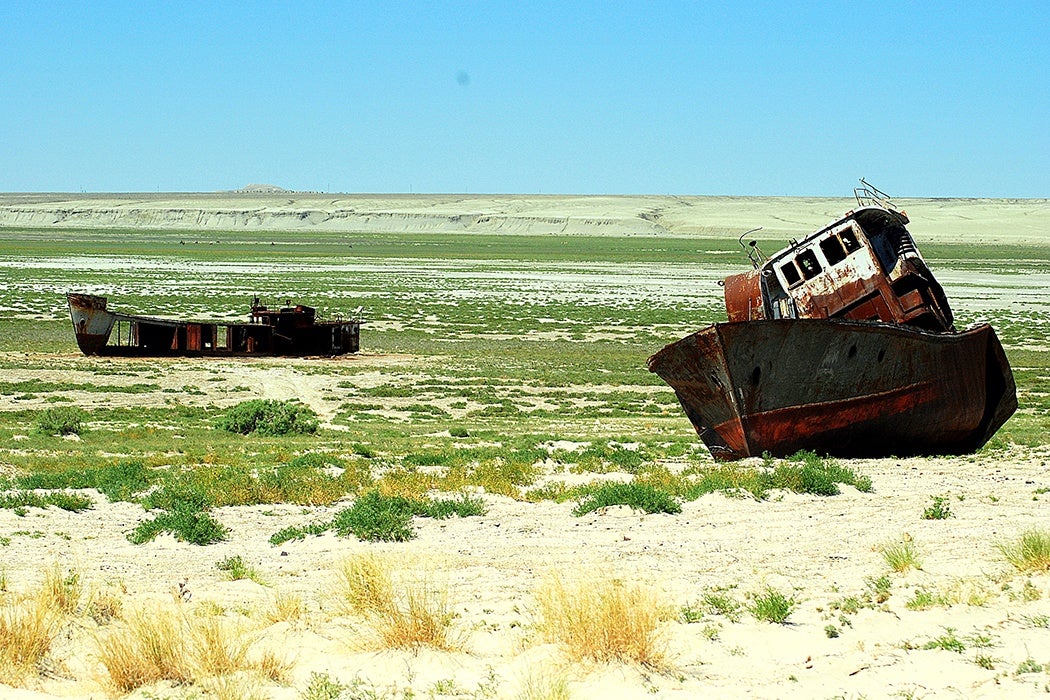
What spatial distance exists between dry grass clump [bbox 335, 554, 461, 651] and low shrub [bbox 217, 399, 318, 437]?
12.5m

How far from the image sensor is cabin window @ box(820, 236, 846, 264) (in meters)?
19.3

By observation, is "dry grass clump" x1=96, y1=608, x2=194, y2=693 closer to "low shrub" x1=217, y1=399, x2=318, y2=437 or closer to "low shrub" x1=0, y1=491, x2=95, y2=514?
"low shrub" x1=0, y1=491, x2=95, y2=514

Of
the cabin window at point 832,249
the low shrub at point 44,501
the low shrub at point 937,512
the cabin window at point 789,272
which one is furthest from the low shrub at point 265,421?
the low shrub at point 937,512

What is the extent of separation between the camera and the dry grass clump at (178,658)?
23.8ft

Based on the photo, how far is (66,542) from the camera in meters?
11.1

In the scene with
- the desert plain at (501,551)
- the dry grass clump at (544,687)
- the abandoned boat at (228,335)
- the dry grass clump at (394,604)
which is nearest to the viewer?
the dry grass clump at (544,687)

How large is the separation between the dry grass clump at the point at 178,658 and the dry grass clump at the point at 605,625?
1.79m

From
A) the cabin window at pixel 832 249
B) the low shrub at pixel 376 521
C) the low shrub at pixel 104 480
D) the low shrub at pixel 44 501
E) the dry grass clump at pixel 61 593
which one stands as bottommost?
the low shrub at pixel 104 480

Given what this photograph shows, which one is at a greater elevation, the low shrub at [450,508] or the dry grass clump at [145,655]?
the dry grass clump at [145,655]

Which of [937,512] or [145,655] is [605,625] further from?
[937,512]

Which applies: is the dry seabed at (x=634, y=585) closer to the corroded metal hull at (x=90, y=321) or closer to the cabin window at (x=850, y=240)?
the cabin window at (x=850, y=240)

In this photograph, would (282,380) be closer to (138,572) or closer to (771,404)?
(771,404)

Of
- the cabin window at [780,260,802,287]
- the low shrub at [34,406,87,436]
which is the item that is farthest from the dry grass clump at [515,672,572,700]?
the low shrub at [34,406,87,436]

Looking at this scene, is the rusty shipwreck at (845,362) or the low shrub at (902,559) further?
the rusty shipwreck at (845,362)
